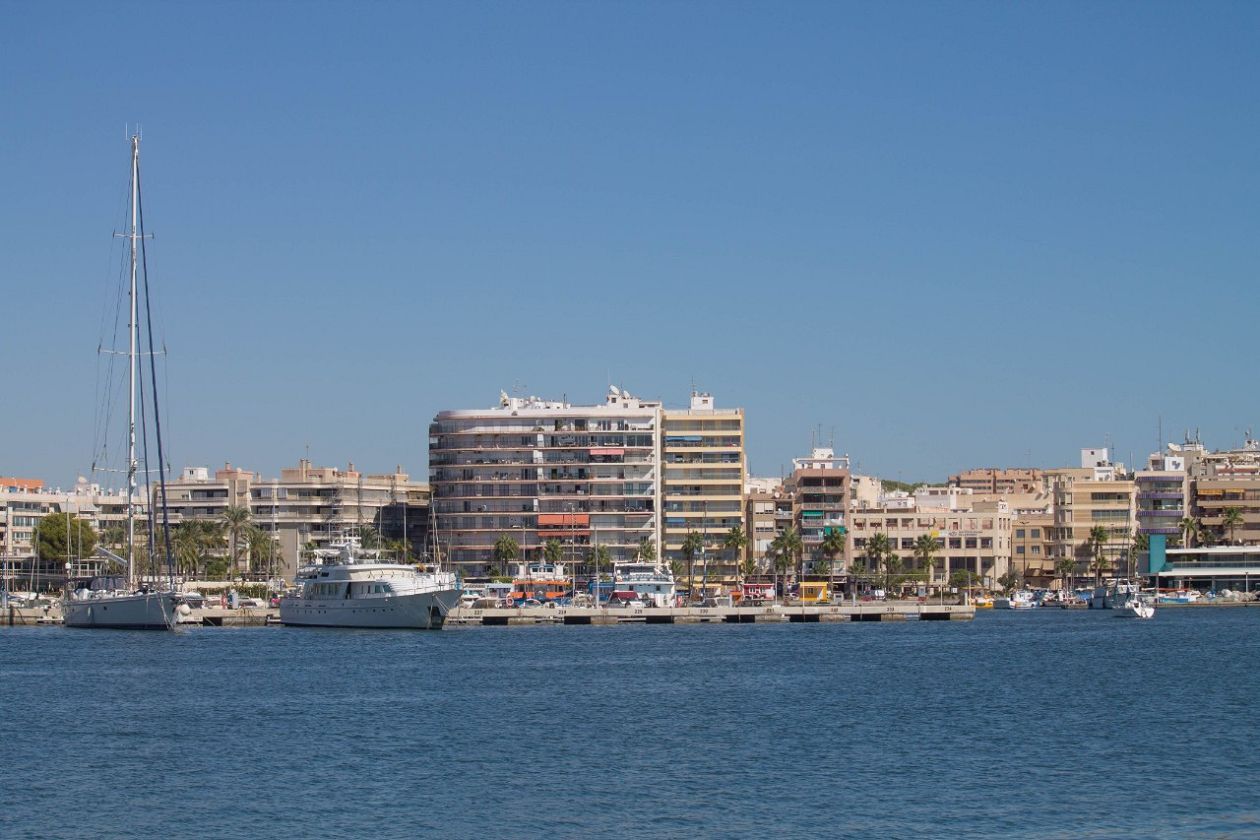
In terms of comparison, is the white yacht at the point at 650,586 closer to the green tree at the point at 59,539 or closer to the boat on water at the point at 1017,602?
the boat on water at the point at 1017,602

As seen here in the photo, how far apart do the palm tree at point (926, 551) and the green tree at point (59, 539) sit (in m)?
81.3

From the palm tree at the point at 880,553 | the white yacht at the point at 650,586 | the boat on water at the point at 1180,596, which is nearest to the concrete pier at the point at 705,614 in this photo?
the white yacht at the point at 650,586

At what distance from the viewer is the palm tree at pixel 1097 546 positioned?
18850cm

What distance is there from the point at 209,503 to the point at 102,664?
106454 mm

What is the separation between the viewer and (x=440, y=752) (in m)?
50.4

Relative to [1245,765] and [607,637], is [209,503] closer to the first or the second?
[607,637]

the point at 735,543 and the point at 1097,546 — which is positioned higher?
the point at 735,543

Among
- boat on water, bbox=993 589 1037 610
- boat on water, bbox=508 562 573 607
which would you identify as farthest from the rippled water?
boat on water, bbox=993 589 1037 610

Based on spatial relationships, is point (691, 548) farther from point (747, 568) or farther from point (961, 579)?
point (961, 579)

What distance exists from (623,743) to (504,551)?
11036cm

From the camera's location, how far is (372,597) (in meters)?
112

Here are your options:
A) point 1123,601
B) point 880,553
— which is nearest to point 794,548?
point 880,553

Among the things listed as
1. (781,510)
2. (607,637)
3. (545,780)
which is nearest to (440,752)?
(545,780)

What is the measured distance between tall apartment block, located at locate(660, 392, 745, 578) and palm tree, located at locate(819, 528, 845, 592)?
12.7 meters
